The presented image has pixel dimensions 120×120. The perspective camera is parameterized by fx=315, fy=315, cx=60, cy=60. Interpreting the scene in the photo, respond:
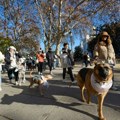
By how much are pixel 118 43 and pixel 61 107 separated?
62260 millimetres

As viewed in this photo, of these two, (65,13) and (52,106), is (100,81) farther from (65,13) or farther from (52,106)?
(65,13)

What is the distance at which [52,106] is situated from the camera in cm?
839

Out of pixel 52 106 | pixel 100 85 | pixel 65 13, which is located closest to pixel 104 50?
pixel 52 106

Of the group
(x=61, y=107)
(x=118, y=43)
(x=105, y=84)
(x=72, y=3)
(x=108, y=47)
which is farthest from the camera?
(x=118, y=43)

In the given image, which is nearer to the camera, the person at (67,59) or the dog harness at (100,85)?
the dog harness at (100,85)

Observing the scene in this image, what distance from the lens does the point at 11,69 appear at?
13.4m

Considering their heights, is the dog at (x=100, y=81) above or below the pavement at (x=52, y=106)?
above

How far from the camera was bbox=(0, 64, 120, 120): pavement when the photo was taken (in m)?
7.49

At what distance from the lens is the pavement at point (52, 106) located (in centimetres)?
749

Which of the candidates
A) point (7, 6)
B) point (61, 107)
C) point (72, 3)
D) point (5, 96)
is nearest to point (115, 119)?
point (61, 107)

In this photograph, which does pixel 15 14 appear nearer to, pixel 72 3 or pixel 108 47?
pixel 72 3

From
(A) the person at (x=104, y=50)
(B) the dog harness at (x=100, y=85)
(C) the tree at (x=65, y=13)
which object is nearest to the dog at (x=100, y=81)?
(B) the dog harness at (x=100, y=85)

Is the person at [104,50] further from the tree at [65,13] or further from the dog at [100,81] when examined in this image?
the tree at [65,13]

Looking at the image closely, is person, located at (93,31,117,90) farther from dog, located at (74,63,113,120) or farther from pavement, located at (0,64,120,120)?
dog, located at (74,63,113,120)
